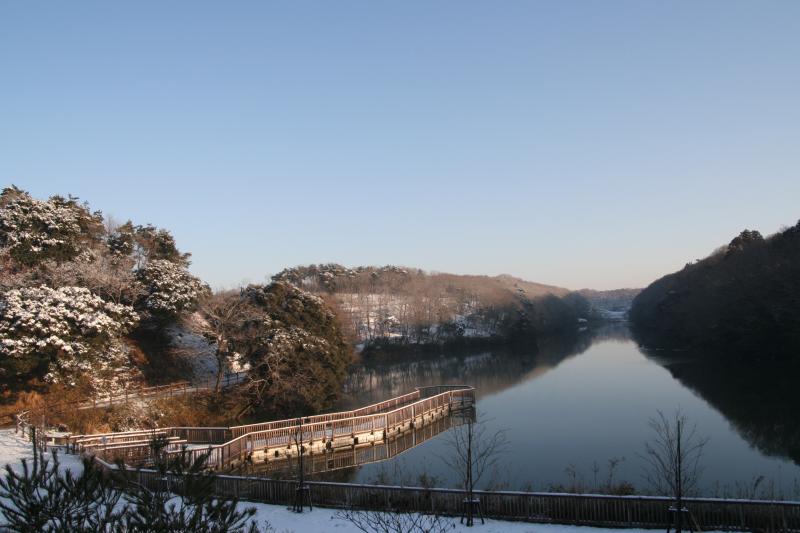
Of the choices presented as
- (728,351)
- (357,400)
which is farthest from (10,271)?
(728,351)

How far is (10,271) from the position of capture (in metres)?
31.8

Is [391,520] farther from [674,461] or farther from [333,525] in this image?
[674,461]

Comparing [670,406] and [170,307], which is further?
[170,307]

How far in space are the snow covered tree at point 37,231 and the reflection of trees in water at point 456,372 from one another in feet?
63.0

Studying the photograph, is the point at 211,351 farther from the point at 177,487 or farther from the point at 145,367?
the point at 177,487

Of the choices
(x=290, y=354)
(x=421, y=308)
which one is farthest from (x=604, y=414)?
(x=421, y=308)

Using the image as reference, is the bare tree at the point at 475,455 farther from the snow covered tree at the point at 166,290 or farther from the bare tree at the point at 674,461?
the snow covered tree at the point at 166,290

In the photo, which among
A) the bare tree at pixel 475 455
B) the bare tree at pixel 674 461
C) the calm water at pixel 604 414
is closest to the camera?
the bare tree at pixel 475 455

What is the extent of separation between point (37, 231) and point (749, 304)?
1991 inches

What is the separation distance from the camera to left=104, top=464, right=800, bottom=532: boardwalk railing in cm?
1194

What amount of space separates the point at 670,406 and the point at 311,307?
20.8 metres

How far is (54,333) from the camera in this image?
2409 cm

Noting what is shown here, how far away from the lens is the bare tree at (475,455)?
Result: 44.4ft

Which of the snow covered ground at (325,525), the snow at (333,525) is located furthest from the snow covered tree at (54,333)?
the snow at (333,525)
